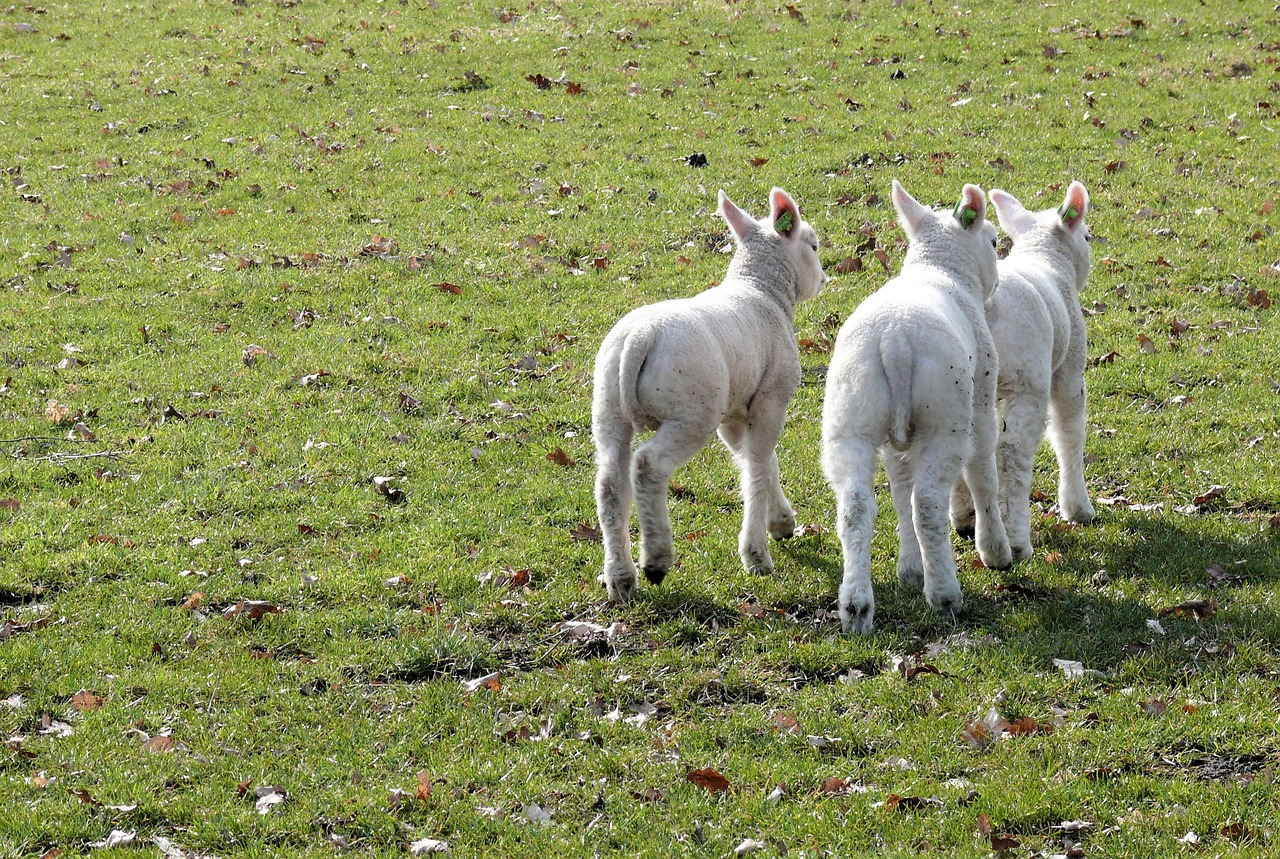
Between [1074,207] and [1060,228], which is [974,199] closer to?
[1074,207]

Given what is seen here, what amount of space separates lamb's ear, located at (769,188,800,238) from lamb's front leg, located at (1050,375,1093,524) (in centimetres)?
195

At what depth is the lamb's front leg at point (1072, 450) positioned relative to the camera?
810cm

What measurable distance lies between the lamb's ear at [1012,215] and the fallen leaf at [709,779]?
16.2 ft

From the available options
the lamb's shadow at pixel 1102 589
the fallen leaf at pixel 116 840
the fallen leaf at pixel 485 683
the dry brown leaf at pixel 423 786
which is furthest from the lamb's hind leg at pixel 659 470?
the fallen leaf at pixel 116 840

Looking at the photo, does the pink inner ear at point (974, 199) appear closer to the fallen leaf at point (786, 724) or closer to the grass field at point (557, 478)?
the grass field at point (557, 478)

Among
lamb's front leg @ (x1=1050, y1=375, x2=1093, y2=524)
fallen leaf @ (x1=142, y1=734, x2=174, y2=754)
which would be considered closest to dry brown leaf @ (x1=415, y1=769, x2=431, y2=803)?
fallen leaf @ (x1=142, y1=734, x2=174, y2=754)

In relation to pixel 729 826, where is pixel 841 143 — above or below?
above

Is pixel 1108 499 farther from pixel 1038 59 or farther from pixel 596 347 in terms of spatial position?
pixel 1038 59

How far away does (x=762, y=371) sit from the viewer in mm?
7535

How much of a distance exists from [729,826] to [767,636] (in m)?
1.69

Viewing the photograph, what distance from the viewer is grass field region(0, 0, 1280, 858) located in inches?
210

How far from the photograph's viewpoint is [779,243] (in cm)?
806

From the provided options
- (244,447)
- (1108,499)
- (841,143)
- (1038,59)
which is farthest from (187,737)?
(1038,59)

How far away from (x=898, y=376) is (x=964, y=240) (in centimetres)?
140
